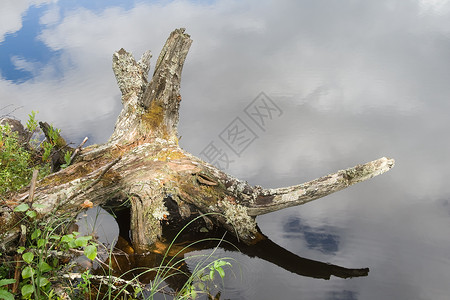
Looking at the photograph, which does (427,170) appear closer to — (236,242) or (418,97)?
(418,97)

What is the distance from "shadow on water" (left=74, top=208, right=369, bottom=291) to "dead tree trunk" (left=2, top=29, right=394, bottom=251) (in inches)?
5.8

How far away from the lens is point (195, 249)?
16.9 feet

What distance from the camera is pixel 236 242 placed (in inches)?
207

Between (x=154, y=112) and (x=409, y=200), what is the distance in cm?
391

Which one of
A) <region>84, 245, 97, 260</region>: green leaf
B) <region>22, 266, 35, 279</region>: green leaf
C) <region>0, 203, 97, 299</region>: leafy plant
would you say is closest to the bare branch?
<region>0, 203, 97, 299</region>: leafy plant

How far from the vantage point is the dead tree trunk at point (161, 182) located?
15.7ft

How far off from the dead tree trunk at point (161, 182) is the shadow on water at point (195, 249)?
15cm

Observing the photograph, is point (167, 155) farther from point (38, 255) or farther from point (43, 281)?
point (43, 281)

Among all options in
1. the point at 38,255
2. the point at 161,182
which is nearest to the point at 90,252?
the point at 38,255

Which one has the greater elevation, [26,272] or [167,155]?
[167,155]

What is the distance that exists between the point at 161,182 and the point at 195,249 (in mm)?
952

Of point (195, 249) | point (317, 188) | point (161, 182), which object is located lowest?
point (195, 249)

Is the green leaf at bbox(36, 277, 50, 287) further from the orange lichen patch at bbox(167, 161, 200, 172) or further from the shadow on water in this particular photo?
the orange lichen patch at bbox(167, 161, 200, 172)

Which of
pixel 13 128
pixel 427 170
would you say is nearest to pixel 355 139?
pixel 427 170
